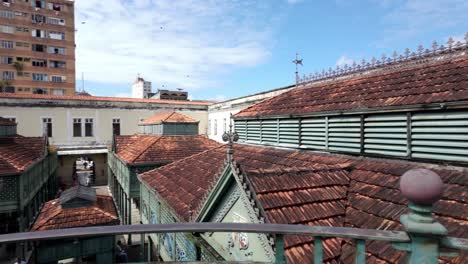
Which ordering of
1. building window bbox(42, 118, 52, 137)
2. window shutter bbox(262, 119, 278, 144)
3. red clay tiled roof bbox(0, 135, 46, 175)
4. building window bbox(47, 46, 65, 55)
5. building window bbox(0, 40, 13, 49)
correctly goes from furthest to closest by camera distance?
building window bbox(47, 46, 65, 55) < building window bbox(0, 40, 13, 49) < building window bbox(42, 118, 52, 137) < red clay tiled roof bbox(0, 135, 46, 175) < window shutter bbox(262, 119, 278, 144)

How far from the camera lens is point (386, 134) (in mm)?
5891

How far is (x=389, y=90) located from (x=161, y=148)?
15458 millimetres

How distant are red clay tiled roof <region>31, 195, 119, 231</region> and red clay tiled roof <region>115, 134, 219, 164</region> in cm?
472

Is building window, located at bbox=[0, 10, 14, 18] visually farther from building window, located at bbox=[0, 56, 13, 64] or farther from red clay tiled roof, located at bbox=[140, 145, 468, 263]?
red clay tiled roof, located at bbox=[140, 145, 468, 263]

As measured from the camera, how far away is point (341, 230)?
1699mm

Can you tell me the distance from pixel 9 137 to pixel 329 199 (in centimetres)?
2103

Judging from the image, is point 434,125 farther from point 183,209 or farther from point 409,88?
point 183,209

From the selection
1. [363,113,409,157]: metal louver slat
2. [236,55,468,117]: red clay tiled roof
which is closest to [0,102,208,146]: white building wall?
[236,55,468,117]: red clay tiled roof

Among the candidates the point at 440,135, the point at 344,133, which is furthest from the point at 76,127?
the point at 440,135

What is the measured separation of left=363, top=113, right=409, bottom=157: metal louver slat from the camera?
560 cm

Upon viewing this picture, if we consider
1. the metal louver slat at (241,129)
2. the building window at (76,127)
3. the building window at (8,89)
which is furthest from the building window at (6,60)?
the metal louver slat at (241,129)

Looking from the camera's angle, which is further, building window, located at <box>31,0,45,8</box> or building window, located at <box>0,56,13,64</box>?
building window, located at <box>31,0,45,8</box>

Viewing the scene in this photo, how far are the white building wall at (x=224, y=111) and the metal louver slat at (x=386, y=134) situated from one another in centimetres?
1962

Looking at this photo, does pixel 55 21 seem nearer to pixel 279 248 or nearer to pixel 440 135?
pixel 440 135
